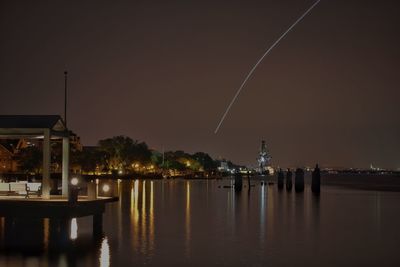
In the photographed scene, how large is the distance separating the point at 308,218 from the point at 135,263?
30140 millimetres

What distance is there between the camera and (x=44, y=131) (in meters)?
33.5

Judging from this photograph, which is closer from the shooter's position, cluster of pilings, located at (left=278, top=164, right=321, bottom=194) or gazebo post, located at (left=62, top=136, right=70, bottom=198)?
gazebo post, located at (left=62, top=136, right=70, bottom=198)

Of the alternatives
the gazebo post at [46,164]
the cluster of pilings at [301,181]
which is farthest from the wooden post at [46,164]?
the cluster of pilings at [301,181]

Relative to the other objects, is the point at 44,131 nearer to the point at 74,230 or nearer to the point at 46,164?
the point at 46,164

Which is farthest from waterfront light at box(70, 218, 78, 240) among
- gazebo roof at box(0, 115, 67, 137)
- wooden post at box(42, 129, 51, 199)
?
gazebo roof at box(0, 115, 67, 137)

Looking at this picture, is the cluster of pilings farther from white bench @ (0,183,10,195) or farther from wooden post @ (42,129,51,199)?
wooden post @ (42,129,51,199)

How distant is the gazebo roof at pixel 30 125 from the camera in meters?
33.7

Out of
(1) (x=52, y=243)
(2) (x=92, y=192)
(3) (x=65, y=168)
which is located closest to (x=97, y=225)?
(2) (x=92, y=192)

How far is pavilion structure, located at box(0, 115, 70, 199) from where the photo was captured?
33.7 meters

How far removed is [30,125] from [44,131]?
113 cm

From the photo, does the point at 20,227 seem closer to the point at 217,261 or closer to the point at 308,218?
the point at 217,261

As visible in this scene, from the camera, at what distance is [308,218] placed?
55.4 metres

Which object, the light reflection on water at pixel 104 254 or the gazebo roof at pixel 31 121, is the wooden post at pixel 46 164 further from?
the light reflection on water at pixel 104 254

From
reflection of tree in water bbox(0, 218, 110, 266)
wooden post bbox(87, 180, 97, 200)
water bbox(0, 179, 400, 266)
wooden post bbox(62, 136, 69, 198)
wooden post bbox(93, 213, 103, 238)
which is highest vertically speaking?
wooden post bbox(62, 136, 69, 198)
